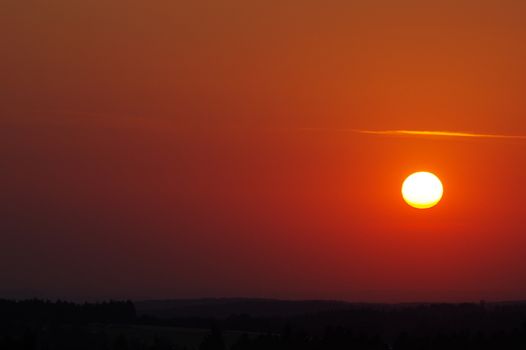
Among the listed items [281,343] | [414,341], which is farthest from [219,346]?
[414,341]

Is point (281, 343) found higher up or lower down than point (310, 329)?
lower down

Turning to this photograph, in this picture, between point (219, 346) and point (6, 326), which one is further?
point (6, 326)

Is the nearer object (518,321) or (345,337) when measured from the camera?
(345,337)

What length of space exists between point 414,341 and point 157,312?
73.6 m

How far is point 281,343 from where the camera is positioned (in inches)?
2704

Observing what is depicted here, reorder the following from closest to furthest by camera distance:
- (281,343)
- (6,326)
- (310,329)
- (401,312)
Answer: (281,343) → (6,326) → (310,329) → (401,312)

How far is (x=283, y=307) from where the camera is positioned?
150 m

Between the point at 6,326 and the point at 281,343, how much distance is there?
63.7 ft

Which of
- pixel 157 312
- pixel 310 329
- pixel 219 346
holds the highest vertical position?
pixel 157 312

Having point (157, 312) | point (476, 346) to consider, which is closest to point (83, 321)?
point (476, 346)

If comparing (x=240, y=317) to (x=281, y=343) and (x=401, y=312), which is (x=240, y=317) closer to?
(x=401, y=312)

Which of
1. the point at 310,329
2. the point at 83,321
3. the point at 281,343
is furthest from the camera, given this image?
the point at 310,329

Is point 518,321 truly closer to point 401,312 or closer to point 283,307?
point 401,312

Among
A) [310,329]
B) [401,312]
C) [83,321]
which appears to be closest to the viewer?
[83,321]
